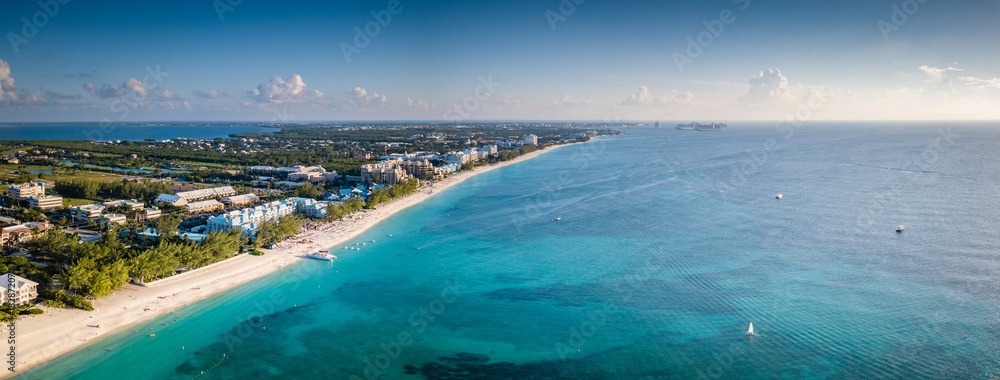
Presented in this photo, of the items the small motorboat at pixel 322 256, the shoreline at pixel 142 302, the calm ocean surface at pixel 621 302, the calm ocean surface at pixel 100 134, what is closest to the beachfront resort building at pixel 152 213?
the shoreline at pixel 142 302

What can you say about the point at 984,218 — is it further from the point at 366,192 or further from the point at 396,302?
the point at 366,192

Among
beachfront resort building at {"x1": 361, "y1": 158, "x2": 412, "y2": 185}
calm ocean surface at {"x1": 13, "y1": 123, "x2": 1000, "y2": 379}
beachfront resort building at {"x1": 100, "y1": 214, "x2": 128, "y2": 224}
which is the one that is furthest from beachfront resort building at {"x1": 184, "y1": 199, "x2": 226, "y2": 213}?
beachfront resort building at {"x1": 361, "y1": 158, "x2": 412, "y2": 185}

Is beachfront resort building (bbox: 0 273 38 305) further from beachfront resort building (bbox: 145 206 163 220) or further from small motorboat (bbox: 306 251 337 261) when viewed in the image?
beachfront resort building (bbox: 145 206 163 220)

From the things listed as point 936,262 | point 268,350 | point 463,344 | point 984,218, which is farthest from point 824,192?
point 268,350

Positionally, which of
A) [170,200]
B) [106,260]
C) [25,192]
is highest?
[25,192]

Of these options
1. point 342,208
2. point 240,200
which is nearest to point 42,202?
point 240,200

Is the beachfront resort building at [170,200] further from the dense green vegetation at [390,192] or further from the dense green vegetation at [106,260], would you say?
the dense green vegetation at [390,192]

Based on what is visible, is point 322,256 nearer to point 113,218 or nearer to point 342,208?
point 342,208
